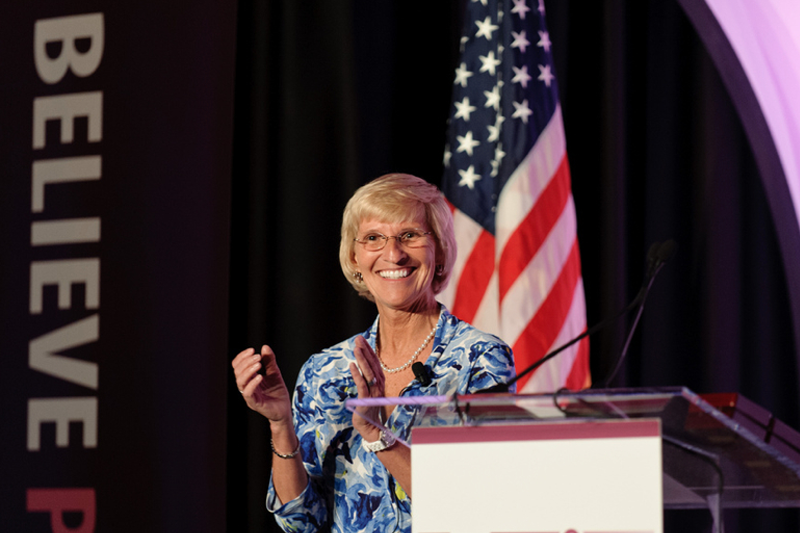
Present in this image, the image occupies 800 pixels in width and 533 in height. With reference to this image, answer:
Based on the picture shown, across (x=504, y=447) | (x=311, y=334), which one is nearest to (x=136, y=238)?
(x=311, y=334)

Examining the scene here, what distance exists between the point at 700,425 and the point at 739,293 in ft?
6.01

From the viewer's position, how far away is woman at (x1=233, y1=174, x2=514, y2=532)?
1.84 metres

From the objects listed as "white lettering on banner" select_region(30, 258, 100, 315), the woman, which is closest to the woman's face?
the woman

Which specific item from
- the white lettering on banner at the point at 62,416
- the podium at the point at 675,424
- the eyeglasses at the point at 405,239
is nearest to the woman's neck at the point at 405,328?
the eyeglasses at the point at 405,239

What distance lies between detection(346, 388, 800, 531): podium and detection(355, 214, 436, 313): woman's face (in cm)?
78

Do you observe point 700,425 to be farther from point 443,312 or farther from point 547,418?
point 443,312

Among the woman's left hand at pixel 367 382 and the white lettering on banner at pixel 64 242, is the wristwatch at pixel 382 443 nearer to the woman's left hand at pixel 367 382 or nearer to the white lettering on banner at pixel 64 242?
the woman's left hand at pixel 367 382

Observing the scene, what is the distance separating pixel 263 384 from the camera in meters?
1.75

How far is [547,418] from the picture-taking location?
3.60 feet

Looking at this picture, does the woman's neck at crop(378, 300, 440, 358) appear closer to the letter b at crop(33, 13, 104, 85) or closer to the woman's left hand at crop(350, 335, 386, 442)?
the woman's left hand at crop(350, 335, 386, 442)

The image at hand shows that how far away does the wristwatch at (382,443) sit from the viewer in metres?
1.45

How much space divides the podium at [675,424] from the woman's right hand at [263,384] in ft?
1.36

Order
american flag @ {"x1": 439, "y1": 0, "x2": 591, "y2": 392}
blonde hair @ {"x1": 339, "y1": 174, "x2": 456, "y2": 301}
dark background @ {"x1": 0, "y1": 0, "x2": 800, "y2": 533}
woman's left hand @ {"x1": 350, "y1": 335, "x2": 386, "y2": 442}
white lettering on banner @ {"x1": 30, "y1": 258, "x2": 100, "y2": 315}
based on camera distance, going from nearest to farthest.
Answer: woman's left hand @ {"x1": 350, "y1": 335, "x2": 386, "y2": 442}, blonde hair @ {"x1": 339, "y1": 174, "x2": 456, "y2": 301}, american flag @ {"x1": 439, "y1": 0, "x2": 591, "y2": 392}, dark background @ {"x1": 0, "y1": 0, "x2": 800, "y2": 533}, white lettering on banner @ {"x1": 30, "y1": 258, "x2": 100, "y2": 315}

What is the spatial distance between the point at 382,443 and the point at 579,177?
1907 millimetres
